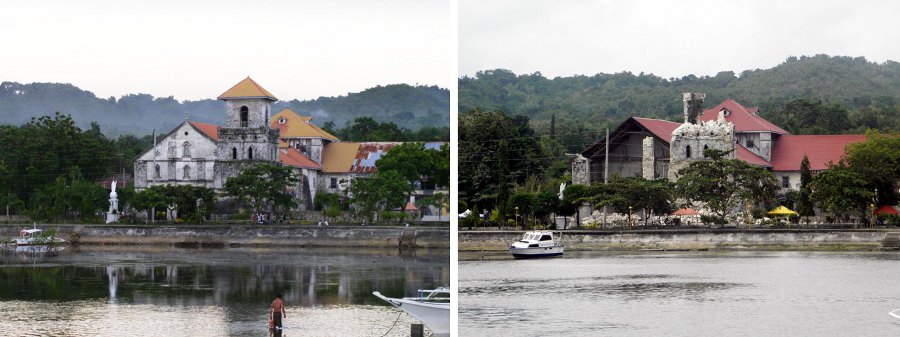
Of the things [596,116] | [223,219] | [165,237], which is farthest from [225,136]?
[596,116]

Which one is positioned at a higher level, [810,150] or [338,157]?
[338,157]

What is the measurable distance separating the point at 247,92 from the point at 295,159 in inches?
126

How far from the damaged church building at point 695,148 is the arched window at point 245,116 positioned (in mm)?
12994

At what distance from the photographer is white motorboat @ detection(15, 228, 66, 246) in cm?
3528

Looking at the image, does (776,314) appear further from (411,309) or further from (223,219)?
(223,219)

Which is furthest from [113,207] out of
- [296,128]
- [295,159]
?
[296,128]

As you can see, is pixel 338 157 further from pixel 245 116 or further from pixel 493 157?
pixel 493 157

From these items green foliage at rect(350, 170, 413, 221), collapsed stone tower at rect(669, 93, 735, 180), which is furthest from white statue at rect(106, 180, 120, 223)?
collapsed stone tower at rect(669, 93, 735, 180)

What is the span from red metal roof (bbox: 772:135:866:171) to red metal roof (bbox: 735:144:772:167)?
0.34 metres

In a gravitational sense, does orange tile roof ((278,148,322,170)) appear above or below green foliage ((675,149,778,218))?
above

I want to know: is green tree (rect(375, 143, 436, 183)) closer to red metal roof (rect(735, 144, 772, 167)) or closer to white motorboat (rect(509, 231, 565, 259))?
red metal roof (rect(735, 144, 772, 167))

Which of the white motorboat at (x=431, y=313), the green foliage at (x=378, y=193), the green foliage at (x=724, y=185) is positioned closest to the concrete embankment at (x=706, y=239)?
the green foliage at (x=724, y=185)

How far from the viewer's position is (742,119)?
44938mm

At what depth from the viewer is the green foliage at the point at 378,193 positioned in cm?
4100
